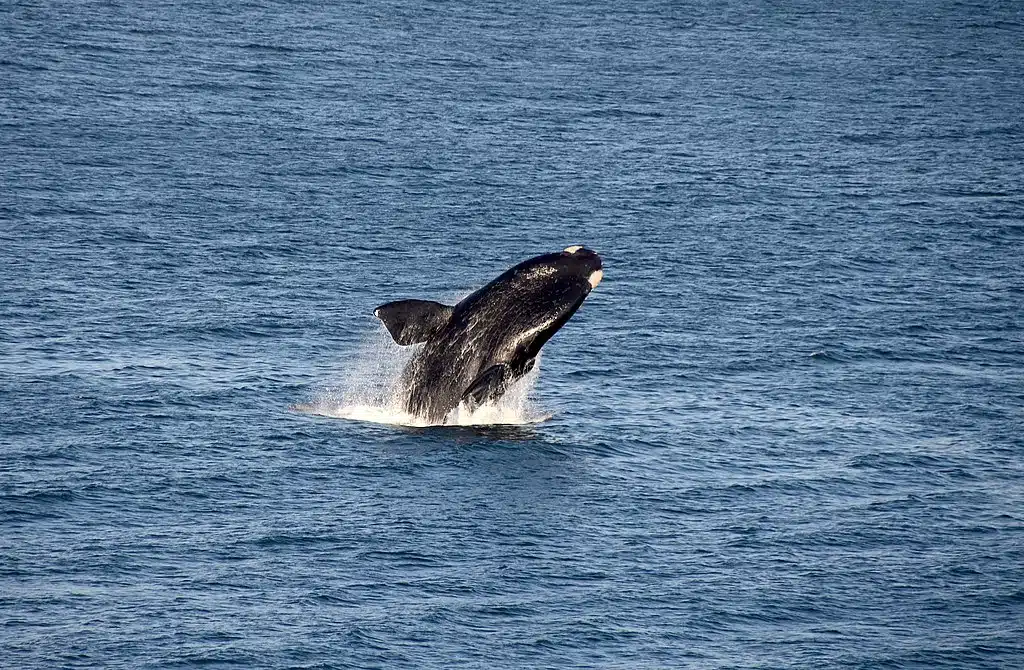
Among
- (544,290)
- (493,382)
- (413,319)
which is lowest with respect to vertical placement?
(493,382)

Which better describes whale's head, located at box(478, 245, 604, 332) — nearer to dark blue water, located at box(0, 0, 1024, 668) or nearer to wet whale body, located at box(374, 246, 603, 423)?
wet whale body, located at box(374, 246, 603, 423)

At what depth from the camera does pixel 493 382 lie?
45812 mm

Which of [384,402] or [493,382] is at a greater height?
[493,382]

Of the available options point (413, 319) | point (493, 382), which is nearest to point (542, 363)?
point (413, 319)

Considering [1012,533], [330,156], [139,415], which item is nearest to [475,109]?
[330,156]

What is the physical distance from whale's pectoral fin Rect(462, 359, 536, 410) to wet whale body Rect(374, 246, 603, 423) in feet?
0.13

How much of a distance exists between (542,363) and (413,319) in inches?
408

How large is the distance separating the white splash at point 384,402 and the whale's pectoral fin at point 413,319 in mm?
2427

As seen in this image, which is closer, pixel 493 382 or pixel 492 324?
pixel 493 382

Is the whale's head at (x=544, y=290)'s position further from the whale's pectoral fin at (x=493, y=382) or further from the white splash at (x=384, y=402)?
the white splash at (x=384, y=402)

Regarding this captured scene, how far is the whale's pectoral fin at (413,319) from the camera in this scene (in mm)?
47094

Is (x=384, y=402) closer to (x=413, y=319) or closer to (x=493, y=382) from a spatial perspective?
(x=413, y=319)

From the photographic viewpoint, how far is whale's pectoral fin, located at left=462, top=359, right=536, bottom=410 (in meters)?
45.7

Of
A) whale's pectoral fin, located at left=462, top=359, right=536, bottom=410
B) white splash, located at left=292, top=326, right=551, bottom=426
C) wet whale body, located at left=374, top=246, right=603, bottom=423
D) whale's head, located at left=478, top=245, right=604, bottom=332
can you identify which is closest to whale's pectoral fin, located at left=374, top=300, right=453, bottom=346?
wet whale body, located at left=374, top=246, right=603, bottom=423
